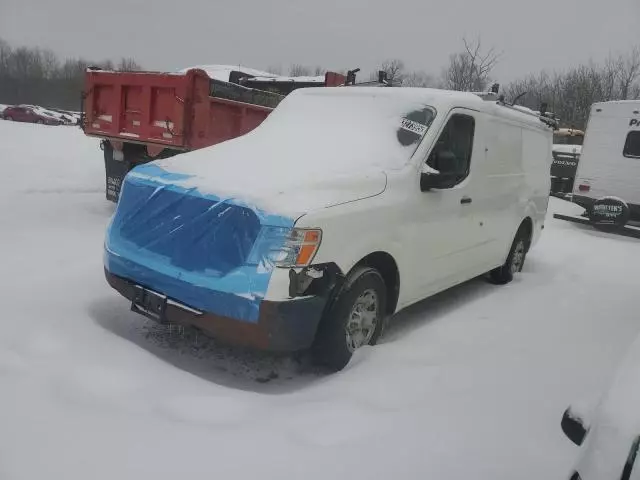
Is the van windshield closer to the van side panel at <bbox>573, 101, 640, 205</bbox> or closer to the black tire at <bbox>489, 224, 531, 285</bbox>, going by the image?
the van side panel at <bbox>573, 101, 640, 205</bbox>

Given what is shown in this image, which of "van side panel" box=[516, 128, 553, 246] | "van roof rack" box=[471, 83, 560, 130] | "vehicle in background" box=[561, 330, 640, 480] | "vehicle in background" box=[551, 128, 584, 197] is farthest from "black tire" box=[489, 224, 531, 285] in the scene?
"vehicle in background" box=[551, 128, 584, 197]

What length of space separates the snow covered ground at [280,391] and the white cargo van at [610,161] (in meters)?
7.31

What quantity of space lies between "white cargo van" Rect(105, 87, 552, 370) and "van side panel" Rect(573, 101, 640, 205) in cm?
833

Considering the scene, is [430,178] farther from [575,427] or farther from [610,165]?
[610,165]

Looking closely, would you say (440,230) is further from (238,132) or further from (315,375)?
(238,132)

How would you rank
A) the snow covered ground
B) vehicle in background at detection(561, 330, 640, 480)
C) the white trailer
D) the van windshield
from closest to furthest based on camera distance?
vehicle in background at detection(561, 330, 640, 480), the snow covered ground, the white trailer, the van windshield

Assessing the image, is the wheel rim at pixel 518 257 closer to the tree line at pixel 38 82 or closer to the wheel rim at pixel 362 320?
the wheel rim at pixel 362 320

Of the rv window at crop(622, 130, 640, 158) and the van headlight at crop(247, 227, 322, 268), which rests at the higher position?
the rv window at crop(622, 130, 640, 158)

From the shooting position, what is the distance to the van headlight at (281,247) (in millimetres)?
3150

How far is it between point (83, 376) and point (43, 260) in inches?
107

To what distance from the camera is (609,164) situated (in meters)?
12.3

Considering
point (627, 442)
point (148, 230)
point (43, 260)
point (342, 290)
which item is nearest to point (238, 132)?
point (43, 260)

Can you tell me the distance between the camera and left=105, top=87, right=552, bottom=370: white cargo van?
3188 mm

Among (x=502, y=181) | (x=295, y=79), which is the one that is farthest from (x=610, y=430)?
(x=295, y=79)
